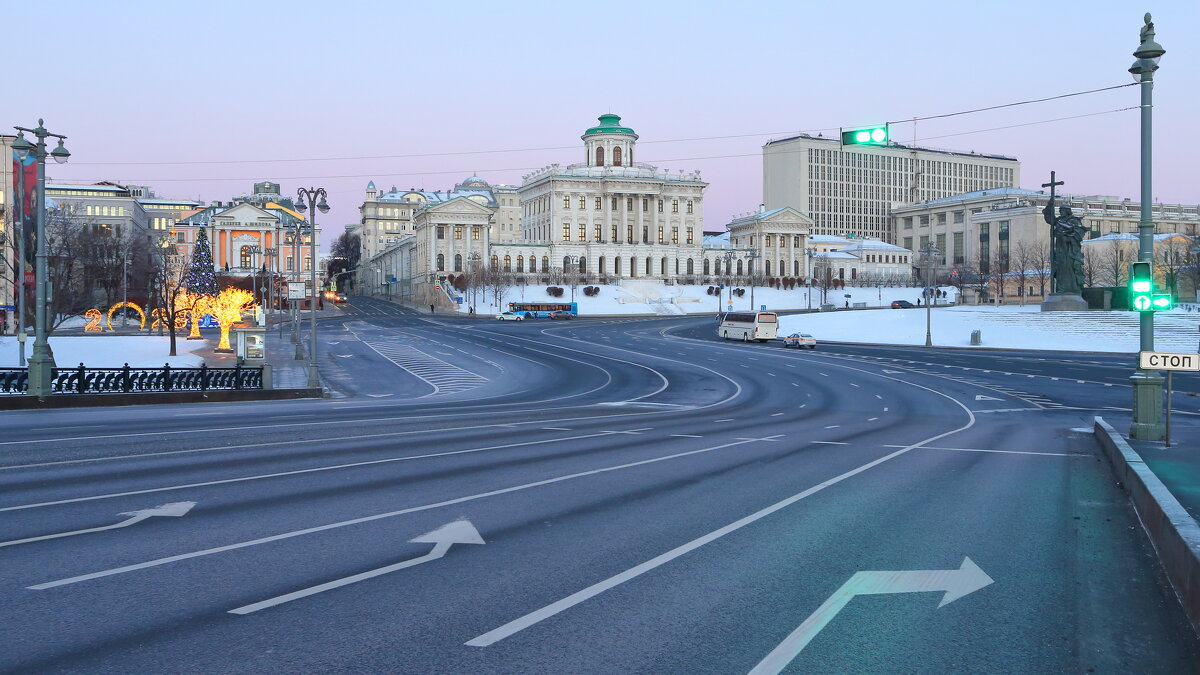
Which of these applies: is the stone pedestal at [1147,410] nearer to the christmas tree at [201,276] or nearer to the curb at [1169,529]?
the curb at [1169,529]

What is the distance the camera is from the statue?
77.8 metres

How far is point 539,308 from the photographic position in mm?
122562

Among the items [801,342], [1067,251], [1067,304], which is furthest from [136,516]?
[1067,251]

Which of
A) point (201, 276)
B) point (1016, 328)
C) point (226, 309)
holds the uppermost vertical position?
point (201, 276)

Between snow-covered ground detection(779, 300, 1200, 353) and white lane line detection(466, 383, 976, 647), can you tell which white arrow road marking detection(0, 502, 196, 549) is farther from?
snow-covered ground detection(779, 300, 1200, 353)

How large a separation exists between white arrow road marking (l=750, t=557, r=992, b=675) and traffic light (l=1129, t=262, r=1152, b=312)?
12.1 metres

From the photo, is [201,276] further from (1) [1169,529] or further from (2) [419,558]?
(1) [1169,529]

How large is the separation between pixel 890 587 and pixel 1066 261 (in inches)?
3130

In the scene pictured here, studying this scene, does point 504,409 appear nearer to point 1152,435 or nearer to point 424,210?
point 1152,435

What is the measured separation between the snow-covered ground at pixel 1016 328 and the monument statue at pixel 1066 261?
2.28 meters

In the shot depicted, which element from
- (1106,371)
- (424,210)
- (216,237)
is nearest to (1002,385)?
(1106,371)

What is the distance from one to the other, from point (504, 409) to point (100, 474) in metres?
17.4

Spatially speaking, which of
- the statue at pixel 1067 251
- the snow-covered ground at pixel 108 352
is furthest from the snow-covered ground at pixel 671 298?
the snow-covered ground at pixel 108 352

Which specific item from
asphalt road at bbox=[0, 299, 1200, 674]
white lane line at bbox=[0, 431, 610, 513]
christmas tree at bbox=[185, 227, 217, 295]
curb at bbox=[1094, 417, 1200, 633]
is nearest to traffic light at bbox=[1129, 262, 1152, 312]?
asphalt road at bbox=[0, 299, 1200, 674]
